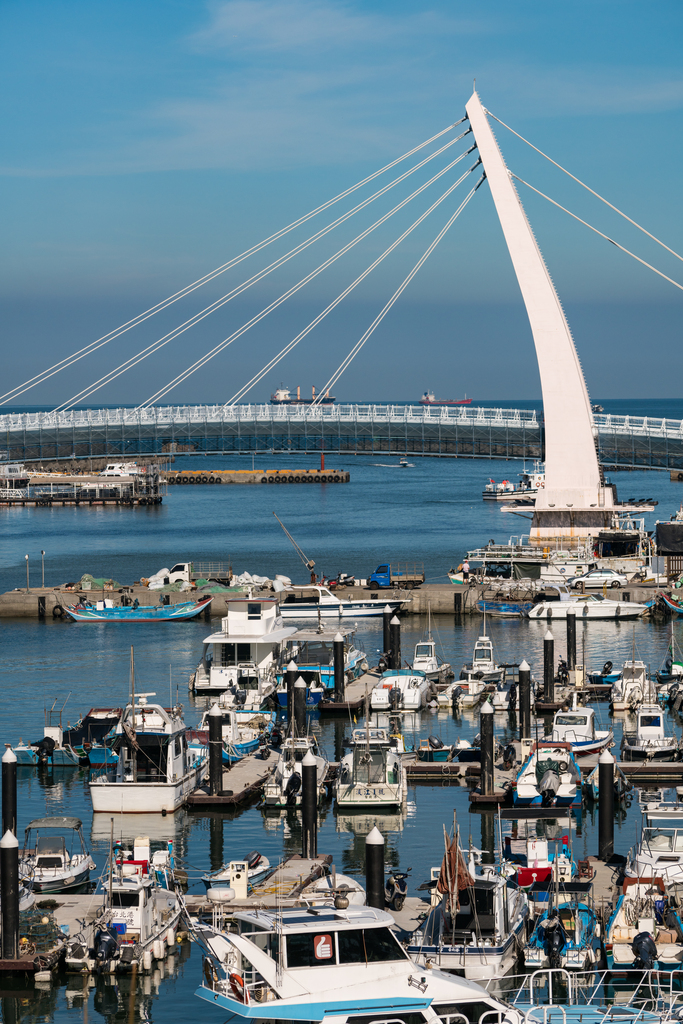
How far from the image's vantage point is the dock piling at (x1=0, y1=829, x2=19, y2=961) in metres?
17.3

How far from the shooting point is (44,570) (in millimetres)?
63250

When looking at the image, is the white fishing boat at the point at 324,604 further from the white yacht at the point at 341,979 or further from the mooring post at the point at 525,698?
A: the white yacht at the point at 341,979

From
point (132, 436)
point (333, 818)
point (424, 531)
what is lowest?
point (333, 818)

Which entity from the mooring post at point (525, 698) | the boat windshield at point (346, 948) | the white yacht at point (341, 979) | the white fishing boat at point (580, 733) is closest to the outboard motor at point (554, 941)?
the white yacht at point (341, 979)

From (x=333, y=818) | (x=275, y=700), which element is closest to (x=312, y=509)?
(x=275, y=700)

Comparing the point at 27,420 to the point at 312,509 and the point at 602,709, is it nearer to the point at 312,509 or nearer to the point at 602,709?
the point at 312,509

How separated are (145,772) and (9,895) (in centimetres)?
748

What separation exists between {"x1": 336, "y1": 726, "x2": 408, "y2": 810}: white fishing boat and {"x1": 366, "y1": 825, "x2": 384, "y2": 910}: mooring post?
276 inches

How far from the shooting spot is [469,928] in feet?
55.5

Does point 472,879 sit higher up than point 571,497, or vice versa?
point 571,497

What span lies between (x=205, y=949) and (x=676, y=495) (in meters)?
91.8

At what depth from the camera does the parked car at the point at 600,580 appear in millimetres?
49188

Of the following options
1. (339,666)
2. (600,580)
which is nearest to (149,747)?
(339,666)

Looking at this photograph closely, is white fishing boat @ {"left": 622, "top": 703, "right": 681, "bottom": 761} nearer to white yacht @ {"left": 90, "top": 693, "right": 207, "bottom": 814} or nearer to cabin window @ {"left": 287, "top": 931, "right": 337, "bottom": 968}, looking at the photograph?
white yacht @ {"left": 90, "top": 693, "right": 207, "bottom": 814}
